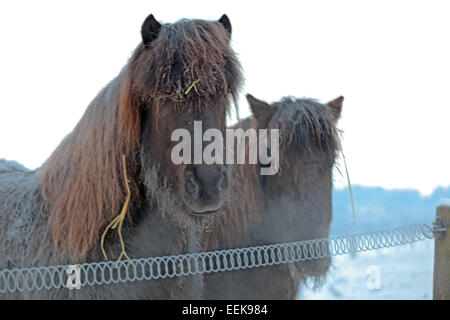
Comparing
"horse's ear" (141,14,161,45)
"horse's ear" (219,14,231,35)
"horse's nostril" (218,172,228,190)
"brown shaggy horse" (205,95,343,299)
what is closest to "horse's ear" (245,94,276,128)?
"brown shaggy horse" (205,95,343,299)

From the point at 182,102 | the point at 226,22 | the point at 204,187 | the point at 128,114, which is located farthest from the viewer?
the point at 226,22

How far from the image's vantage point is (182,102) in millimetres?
2262

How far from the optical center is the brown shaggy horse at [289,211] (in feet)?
10.7

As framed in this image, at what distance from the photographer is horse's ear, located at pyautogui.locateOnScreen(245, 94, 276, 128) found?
3727mm

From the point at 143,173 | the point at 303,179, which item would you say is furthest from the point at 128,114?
the point at 303,179

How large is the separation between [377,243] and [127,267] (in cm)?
158

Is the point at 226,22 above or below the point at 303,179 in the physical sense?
above

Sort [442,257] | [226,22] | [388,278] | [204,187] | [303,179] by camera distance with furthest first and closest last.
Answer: [388,278], [303,179], [442,257], [226,22], [204,187]

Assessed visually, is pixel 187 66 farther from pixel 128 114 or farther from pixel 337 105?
pixel 337 105

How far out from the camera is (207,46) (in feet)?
7.98

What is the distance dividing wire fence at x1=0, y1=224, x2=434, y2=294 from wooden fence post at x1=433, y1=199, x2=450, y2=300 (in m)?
0.09

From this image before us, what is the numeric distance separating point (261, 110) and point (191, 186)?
1.74 meters

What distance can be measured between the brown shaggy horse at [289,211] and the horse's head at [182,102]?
1.04m
